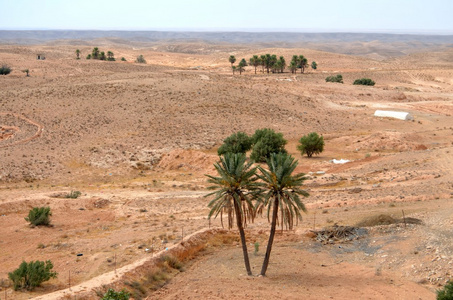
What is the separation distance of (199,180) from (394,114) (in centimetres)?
3315

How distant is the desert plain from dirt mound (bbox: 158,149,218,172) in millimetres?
135

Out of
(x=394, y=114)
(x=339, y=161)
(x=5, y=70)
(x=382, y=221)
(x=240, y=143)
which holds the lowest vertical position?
(x=339, y=161)

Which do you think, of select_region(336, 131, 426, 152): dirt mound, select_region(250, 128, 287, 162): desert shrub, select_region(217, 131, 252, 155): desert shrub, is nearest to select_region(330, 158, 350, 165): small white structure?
select_region(250, 128, 287, 162): desert shrub

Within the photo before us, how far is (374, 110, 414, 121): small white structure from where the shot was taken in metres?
59.6

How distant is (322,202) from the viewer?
94.8 ft

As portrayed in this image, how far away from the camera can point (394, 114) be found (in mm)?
60656

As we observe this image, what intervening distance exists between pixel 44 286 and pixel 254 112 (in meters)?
42.0

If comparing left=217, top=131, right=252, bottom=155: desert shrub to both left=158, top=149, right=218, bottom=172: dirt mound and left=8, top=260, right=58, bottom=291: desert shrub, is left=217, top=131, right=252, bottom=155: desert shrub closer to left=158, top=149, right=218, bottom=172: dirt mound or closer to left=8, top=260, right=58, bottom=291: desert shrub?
left=158, top=149, right=218, bottom=172: dirt mound

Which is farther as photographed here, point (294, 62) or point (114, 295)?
point (294, 62)

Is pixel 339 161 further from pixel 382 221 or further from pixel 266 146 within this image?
pixel 382 221

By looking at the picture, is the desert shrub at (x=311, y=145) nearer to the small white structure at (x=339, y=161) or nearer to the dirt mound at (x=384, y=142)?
the small white structure at (x=339, y=161)

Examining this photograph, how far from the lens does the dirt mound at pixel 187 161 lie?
1597 inches

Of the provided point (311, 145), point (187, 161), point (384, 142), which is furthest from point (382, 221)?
point (384, 142)

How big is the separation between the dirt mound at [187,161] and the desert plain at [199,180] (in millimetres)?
135
